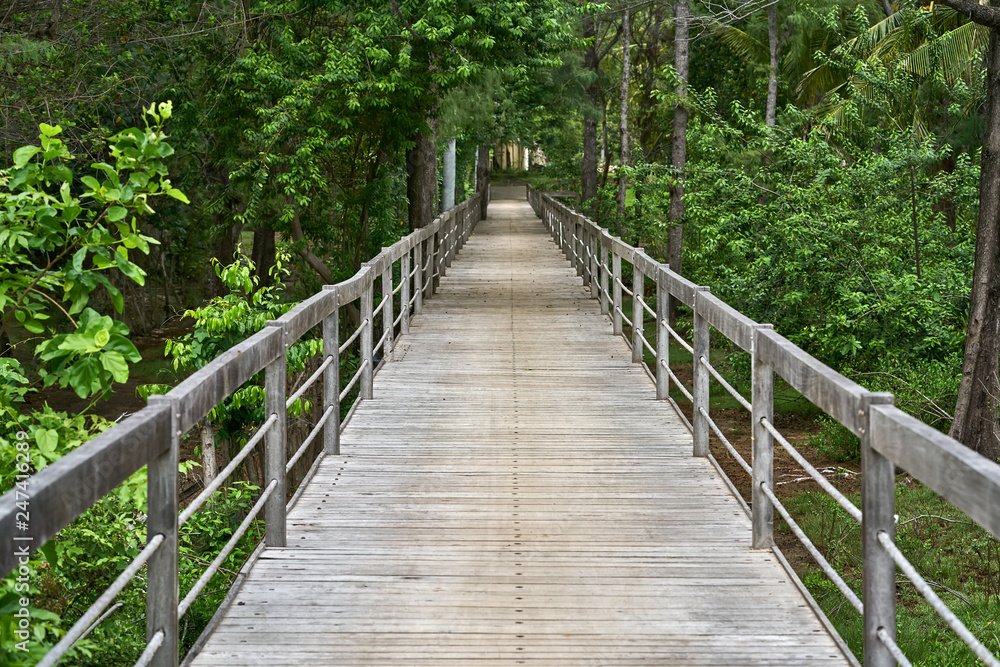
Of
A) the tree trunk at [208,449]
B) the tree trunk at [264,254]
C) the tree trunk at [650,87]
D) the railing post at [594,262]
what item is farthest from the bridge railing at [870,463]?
the tree trunk at [650,87]

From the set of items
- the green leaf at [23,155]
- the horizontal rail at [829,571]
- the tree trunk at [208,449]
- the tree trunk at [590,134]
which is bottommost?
the tree trunk at [208,449]

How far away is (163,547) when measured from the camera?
11.3 ft

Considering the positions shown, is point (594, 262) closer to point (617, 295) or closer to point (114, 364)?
point (617, 295)

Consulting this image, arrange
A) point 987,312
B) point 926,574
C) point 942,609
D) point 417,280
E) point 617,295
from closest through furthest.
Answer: point 942,609 < point 926,574 < point 987,312 < point 617,295 < point 417,280

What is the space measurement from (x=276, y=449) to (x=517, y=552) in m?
1.30

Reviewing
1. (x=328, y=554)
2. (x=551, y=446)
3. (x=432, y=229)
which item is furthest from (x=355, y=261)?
(x=328, y=554)

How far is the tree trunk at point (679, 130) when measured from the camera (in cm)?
1858

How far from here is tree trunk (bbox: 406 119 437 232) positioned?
65.7 feet

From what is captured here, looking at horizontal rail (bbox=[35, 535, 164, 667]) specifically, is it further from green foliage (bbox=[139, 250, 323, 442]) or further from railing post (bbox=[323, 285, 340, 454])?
green foliage (bbox=[139, 250, 323, 442])

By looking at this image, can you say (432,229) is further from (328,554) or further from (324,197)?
(328,554)

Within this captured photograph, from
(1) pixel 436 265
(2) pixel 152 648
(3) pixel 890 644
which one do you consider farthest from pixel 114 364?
(1) pixel 436 265

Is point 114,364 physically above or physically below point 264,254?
above

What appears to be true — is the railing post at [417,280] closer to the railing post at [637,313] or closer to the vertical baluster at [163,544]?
the railing post at [637,313]

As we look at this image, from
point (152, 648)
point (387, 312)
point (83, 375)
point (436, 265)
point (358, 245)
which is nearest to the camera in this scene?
point (152, 648)
